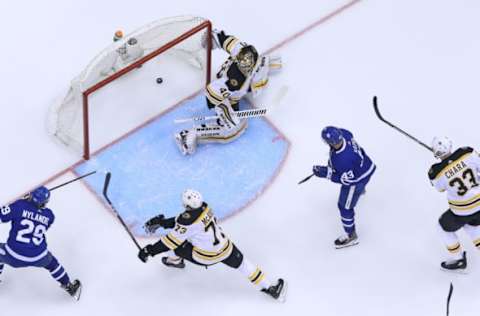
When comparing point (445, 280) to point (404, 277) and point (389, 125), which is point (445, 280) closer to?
point (404, 277)

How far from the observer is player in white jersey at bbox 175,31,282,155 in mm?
6098

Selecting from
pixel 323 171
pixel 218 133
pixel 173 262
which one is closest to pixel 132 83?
pixel 218 133

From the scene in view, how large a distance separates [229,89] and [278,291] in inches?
54.1

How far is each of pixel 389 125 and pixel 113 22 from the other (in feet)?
7.39

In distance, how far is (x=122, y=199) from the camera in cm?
611

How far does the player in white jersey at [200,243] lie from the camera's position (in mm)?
5223

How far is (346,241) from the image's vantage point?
5898mm

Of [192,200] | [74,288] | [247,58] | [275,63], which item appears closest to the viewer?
[192,200]

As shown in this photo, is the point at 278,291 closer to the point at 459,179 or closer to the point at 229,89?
the point at 459,179

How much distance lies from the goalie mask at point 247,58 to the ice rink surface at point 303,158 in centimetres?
61

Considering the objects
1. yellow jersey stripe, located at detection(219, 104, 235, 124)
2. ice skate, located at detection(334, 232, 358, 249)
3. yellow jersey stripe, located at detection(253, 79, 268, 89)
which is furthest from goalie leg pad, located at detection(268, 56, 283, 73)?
ice skate, located at detection(334, 232, 358, 249)

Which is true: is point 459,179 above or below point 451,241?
above

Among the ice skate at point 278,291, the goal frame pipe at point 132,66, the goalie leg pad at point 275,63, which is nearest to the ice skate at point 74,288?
the goal frame pipe at point 132,66

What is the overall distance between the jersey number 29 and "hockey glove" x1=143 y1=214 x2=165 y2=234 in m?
0.60
